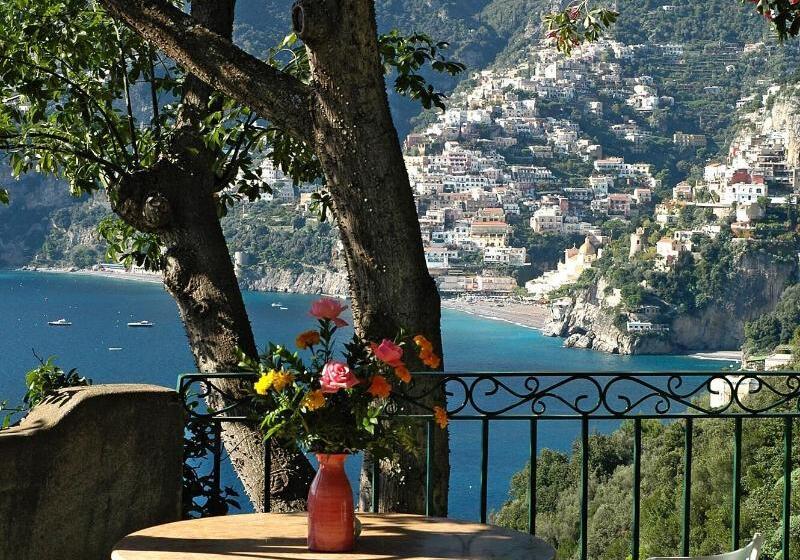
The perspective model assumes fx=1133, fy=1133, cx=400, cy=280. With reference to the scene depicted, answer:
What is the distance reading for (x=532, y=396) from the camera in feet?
9.38

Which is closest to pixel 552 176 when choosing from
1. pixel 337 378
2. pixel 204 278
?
pixel 204 278

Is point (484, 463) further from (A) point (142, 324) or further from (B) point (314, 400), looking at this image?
(A) point (142, 324)

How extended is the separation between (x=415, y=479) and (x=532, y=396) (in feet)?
1.34

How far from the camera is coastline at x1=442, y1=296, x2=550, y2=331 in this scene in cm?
6431

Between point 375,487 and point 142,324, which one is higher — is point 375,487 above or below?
above

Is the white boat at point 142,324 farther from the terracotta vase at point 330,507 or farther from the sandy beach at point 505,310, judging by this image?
the terracotta vase at point 330,507

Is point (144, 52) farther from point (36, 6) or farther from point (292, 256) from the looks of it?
point (292, 256)

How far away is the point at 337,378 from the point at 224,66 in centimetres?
118

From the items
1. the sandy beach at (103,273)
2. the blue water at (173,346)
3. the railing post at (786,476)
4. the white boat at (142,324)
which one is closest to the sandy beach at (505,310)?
the blue water at (173,346)

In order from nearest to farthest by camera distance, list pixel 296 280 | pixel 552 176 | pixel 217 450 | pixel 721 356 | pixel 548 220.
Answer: pixel 217 450
pixel 721 356
pixel 296 280
pixel 548 220
pixel 552 176

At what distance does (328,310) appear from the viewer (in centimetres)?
225

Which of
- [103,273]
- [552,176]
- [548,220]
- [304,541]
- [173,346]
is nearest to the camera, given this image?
[304,541]

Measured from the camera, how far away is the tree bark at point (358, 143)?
110 inches

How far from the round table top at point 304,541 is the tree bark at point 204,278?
141cm
